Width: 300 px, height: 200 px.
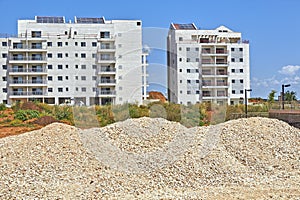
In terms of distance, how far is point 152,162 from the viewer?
26.1 feet

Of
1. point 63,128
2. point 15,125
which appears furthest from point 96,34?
point 63,128

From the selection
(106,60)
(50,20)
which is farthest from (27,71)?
(106,60)

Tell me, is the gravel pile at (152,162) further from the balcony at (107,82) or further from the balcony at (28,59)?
the balcony at (28,59)

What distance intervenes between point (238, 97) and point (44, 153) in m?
27.3

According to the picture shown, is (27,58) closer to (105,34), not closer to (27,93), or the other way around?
(27,93)

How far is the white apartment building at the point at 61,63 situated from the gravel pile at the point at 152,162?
72.0ft

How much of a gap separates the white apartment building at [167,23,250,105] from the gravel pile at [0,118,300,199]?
21.6 m

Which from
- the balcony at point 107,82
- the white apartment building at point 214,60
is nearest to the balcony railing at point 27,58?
the balcony at point 107,82

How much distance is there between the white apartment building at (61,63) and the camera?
104ft

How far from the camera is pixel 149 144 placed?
8.84 metres

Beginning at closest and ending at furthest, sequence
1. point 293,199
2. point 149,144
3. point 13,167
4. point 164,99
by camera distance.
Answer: point 293,199 < point 13,167 < point 149,144 < point 164,99

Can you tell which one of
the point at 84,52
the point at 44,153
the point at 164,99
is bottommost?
the point at 44,153

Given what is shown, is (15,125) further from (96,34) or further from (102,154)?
(96,34)

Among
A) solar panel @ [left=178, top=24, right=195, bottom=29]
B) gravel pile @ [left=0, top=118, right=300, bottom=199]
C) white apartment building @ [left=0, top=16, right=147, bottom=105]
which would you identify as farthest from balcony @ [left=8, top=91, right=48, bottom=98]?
gravel pile @ [left=0, top=118, right=300, bottom=199]
